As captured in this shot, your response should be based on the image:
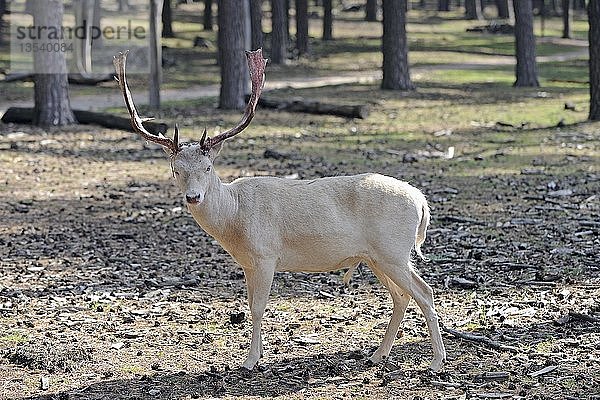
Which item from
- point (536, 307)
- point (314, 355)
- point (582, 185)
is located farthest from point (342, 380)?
point (582, 185)

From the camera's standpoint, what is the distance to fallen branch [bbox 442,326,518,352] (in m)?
6.95

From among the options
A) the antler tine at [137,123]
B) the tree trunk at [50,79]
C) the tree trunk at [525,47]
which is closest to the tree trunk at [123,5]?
the tree trunk at [525,47]

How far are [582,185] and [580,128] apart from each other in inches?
241

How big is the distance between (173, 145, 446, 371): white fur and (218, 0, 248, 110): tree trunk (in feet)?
52.8

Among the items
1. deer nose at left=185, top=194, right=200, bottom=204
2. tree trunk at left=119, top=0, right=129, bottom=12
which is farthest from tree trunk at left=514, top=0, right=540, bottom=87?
tree trunk at left=119, top=0, right=129, bottom=12

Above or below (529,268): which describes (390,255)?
above

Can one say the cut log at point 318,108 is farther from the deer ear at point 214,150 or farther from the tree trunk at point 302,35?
the tree trunk at point 302,35

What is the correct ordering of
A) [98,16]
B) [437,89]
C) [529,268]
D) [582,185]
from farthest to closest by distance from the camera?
1. [98,16]
2. [437,89]
3. [582,185]
4. [529,268]

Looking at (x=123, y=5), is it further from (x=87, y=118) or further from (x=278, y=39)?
(x=87, y=118)

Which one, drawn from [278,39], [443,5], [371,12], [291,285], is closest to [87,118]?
[291,285]

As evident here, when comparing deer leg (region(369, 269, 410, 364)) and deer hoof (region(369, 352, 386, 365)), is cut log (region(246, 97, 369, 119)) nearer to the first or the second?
deer leg (region(369, 269, 410, 364))

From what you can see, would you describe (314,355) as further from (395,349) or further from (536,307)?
(536,307)

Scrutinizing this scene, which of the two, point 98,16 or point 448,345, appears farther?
point 98,16

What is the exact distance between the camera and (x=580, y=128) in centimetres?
1906
